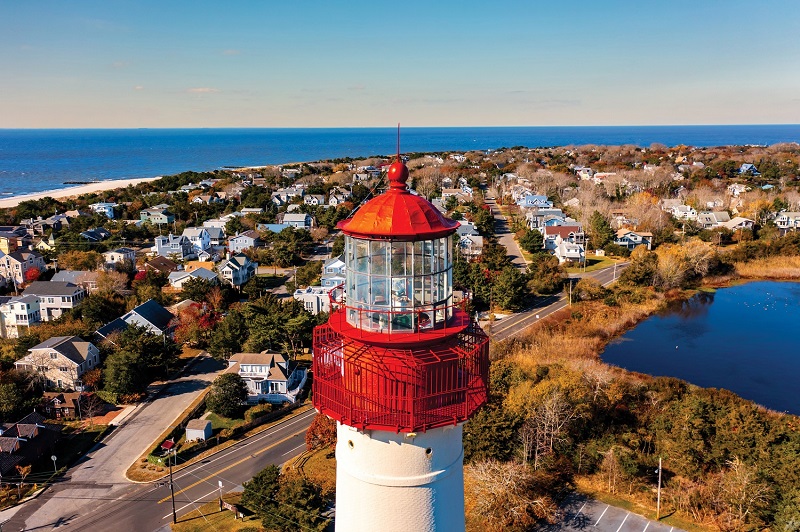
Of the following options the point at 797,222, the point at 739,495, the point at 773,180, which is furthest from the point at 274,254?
the point at 773,180

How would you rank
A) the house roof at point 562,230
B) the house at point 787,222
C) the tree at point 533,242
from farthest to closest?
the house at point 787,222 < the house roof at point 562,230 < the tree at point 533,242

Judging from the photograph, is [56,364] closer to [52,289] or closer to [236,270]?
[52,289]

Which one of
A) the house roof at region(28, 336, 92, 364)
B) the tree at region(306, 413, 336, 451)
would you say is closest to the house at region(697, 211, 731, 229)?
the tree at region(306, 413, 336, 451)

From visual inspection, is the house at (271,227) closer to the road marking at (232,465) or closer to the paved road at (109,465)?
the paved road at (109,465)

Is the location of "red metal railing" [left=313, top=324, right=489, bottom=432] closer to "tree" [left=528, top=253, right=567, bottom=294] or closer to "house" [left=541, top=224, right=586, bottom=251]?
"tree" [left=528, top=253, right=567, bottom=294]

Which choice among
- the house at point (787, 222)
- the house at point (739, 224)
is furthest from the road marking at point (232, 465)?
the house at point (787, 222)

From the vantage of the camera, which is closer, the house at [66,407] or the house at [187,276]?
the house at [66,407]

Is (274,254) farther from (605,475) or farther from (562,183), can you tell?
(562,183)
